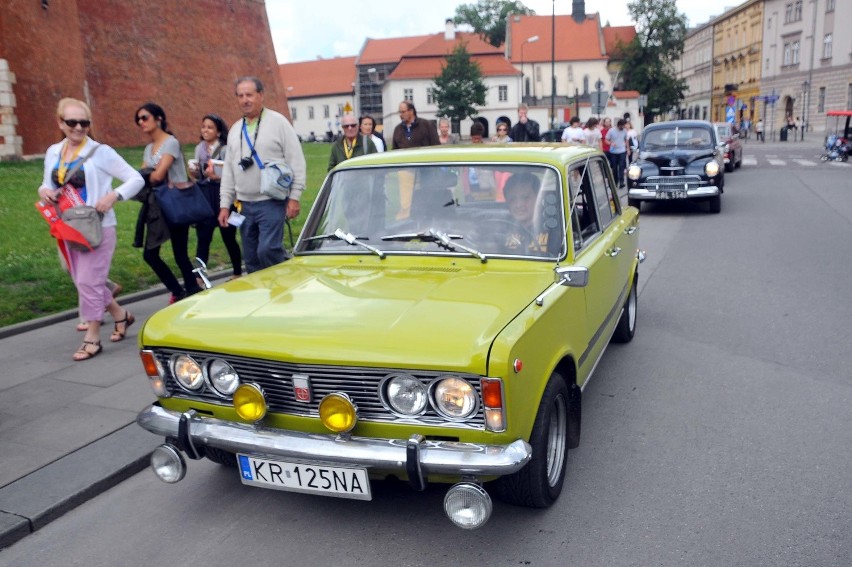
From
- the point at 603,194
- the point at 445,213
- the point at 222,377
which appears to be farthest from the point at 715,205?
the point at 222,377

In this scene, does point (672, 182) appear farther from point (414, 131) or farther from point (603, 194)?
point (603, 194)

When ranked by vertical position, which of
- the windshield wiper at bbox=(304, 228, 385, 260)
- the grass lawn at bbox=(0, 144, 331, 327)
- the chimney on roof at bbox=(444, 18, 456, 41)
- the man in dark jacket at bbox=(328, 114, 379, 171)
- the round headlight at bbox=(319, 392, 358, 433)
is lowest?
the grass lawn at bbox=(0, 144, 331, 327)

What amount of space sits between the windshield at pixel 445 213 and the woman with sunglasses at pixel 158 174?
9.47ft

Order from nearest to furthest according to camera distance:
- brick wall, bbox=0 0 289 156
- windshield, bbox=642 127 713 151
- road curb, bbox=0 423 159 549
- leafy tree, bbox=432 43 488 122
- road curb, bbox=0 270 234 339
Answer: road curb, bbox=0 423 159 549 → road curb, bbox=0 270 234 339 → windshield, bbox=642 127 713 151 → brick wall, bbox=0 0 289 156 → leafy tree, bbox=432 43 488 122

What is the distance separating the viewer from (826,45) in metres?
59.7

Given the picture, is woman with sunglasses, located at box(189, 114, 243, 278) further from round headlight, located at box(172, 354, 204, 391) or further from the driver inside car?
Answer: round headlight, located at box(172, 354, 204, 391)

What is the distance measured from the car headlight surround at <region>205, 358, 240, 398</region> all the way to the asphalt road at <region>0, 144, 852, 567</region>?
713mm

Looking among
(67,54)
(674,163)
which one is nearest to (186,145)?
(67,54)

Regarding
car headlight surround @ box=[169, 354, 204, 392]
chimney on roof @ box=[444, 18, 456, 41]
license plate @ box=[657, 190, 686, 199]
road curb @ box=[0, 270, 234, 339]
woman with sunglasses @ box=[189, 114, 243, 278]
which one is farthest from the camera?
chimney on roof @ box=[444, 18, 456, 41]

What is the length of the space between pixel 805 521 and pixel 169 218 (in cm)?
575

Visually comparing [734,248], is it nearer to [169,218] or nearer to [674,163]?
[674,163]

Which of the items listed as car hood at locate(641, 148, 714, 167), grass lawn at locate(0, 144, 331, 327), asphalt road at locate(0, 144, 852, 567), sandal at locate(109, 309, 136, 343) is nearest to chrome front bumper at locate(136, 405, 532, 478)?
asphalt road at locate(0, 144, 852, 567)

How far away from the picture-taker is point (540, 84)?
315 ft

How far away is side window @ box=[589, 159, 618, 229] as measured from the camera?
525 centimetres
